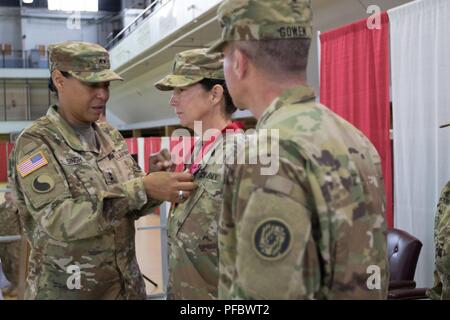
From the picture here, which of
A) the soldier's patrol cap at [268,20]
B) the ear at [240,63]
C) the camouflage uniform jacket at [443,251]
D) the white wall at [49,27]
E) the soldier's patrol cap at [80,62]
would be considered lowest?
the camouflage uniform jacket at [443,251]

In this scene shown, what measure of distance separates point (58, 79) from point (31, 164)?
355mm

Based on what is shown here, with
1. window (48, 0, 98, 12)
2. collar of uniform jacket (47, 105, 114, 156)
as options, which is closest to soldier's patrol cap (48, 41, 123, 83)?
collar of uniform jacket (47, 105, 114, 156)

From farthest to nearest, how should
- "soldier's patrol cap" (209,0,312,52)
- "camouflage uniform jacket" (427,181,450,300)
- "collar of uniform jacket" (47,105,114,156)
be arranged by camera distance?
"camouflage uniform jacket" (427,181,450,300)
"collar of uniform jacket" (47,105,114,156)
"soldier's patrol cap" (209,0,312,52)

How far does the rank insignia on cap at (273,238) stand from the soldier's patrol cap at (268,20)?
0.37 meters

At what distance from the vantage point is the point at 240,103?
1103 mm

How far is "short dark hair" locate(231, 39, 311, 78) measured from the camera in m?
0.98

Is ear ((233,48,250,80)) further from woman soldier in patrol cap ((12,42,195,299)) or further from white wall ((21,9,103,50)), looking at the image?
white wall ((21,9,103,50))

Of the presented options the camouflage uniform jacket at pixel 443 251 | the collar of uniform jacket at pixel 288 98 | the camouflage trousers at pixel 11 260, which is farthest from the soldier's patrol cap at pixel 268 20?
the camouflage trousers at pixel 11 260

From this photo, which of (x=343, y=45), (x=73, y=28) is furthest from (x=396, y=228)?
(x=73, y=28)

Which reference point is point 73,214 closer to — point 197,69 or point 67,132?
point 67,132

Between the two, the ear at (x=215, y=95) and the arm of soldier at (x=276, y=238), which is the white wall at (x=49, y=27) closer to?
the ear at (x=215, y=95)

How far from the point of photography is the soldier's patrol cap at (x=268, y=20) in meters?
0.98

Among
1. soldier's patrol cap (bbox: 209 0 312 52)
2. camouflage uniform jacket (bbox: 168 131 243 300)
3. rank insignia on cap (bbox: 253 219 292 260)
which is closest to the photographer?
rank insignia on cap (bbox: 253 219 292 260)

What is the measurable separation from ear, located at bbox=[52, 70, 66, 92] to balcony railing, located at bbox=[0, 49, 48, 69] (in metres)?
19.1
